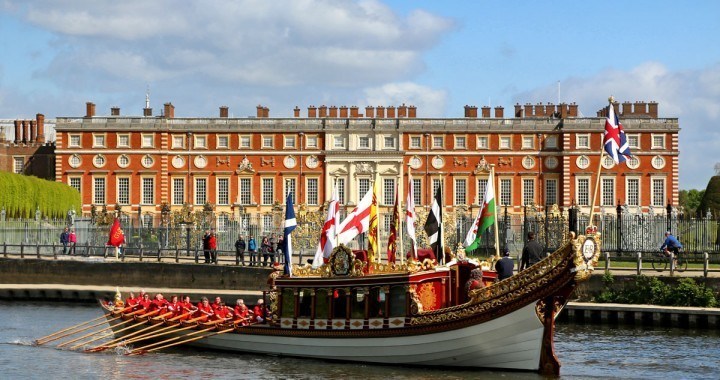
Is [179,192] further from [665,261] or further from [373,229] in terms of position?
[373,229]

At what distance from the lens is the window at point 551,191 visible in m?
94.7

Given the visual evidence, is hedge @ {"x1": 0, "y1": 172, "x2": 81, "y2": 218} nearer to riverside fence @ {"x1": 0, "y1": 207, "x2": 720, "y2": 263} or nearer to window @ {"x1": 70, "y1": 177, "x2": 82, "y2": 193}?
window @ {"x1": 70, "y1": 177, "x2": 82, "y2": 193}

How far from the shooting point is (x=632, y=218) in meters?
50.6

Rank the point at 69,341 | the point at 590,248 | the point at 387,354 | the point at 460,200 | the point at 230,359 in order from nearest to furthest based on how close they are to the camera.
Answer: the point at 590,248, the point at 387,354, the point at 230,359, the point at 69,341, the point at 460,200

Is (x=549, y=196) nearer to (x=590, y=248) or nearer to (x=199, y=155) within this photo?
(x=199, y=155)

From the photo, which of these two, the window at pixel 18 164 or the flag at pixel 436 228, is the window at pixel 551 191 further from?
the flag at pixel 436 228

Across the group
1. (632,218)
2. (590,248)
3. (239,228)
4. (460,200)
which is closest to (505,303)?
(590,248)

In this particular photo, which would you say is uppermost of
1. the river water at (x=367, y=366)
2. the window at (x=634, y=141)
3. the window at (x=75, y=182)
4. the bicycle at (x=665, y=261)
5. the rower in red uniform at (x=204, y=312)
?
the window at (x=634, y=141)

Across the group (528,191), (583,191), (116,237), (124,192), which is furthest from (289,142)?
(116,237)

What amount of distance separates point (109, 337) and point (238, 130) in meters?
57.1

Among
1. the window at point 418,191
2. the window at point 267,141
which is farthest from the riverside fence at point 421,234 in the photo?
the window at point 267,141

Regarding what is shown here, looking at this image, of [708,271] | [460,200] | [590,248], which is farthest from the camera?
[460,200]

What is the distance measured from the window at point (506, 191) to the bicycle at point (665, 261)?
46.3 metres

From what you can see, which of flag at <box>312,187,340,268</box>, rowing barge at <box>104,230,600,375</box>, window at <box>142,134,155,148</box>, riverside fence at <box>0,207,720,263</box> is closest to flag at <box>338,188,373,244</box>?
flag at <box>312,187,340,268</box>
